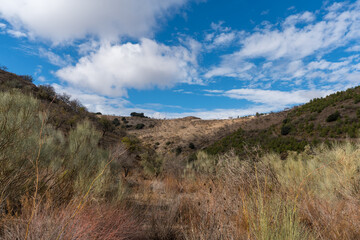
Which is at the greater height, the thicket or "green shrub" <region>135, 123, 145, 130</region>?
"green shrub" <region>135, 123, 145, 130</region>

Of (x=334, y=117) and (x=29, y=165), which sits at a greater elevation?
(x=334, y=117)

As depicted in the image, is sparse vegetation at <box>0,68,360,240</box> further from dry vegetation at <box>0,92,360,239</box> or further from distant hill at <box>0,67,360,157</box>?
distant hill at <box>0,67,360,157</box>

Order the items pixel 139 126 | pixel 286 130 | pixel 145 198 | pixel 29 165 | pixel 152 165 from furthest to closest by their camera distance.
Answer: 1. pixel 139 126
2. pixel 286 130
3. pixel 152 165
4. pixel 145 198
5. pixel 29 165

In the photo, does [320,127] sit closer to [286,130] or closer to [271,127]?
[286,130]

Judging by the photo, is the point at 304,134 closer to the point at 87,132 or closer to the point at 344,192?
the point at 344,192

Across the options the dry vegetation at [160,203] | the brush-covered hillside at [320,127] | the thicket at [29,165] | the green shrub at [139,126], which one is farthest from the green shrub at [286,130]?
the green shrub at [139,126]

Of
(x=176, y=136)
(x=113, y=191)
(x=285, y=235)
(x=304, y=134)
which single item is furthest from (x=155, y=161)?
(x=176, y=136)

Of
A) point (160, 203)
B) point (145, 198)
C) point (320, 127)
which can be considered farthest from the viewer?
point (320, 127)

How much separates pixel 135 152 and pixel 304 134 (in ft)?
64.8

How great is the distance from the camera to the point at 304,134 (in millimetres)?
20375

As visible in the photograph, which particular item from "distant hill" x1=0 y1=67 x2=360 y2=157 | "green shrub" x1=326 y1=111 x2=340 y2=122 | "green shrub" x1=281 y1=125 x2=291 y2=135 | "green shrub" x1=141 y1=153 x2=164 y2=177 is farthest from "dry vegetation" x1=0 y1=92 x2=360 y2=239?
"green shrub" x1=281 y1=125 x2=291 y2=135

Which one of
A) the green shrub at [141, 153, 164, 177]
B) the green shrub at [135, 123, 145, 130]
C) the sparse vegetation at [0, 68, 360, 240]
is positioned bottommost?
the green shrub at [141, 153, 164, 177]

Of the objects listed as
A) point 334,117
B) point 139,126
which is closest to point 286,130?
point 334,117

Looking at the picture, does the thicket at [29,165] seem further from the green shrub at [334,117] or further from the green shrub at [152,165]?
the green shrub at [334,117]
